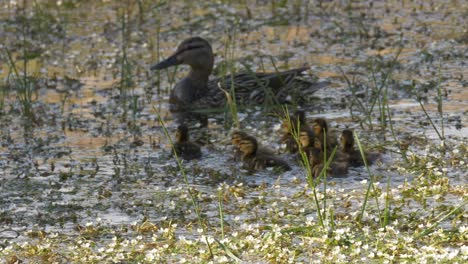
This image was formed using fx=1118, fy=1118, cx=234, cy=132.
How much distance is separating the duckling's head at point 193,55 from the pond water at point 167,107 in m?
0.20

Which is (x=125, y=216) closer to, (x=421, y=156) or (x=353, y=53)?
(x=421, y=156)

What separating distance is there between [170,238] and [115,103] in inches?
157

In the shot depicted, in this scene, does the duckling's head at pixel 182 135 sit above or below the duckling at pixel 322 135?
below

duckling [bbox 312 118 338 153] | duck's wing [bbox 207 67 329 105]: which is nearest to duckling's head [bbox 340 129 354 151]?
duckling [bbox 312 118 338 153]

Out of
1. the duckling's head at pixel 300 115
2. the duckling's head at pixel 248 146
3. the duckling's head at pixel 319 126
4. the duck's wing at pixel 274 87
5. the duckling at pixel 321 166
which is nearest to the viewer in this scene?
the duckling at pixel 321 166

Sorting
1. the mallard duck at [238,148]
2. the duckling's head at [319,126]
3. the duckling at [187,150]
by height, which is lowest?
the duckling at [187,150]

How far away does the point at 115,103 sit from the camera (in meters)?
9.73

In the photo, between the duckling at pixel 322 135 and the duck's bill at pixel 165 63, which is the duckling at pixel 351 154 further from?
the duck's bill at pixel 165 63

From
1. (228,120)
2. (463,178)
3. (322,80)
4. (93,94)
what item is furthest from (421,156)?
(93,94)

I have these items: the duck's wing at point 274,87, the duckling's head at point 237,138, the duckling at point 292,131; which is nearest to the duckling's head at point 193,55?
the duck's wing at point 274,87

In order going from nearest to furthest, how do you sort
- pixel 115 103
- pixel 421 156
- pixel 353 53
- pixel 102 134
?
1. pixel 421 156
2. pixel 102 134
3. pixel 115 103
4. pixel 353 53

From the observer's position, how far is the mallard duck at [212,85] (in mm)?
9562

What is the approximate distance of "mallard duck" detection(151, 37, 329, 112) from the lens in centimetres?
956

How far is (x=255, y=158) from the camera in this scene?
7383mm
